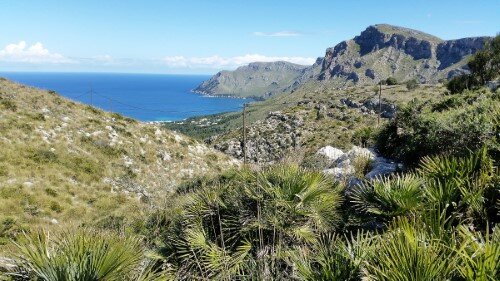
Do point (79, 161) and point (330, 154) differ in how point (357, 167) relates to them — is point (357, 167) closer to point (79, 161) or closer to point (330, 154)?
point (330, 154)

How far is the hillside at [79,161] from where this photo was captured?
1581cm

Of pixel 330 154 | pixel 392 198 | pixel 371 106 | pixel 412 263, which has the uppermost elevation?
pixel 412 263

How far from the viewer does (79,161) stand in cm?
2075

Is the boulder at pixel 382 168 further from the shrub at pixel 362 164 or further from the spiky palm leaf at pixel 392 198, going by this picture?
the spiky palm leaf at pixel 392 198

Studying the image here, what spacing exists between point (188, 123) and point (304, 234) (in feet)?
570

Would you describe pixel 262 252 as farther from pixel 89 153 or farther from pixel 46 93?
pixel 46 93

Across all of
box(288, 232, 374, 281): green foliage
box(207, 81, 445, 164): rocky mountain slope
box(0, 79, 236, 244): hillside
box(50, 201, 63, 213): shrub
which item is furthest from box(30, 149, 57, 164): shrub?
box(207, 81, 445, 164): rocky mountain slope

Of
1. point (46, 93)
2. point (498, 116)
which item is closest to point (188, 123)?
point (46, 93)

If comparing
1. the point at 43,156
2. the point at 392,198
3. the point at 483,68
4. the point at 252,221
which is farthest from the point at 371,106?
the point at 252,221

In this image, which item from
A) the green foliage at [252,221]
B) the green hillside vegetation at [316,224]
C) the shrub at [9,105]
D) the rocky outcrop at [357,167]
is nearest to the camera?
the green hillside vegetation at [316,224]

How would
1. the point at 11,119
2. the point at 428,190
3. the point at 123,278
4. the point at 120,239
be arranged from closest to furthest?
the point at 123,278 → the point at 120,239 → the point at 428,190 → the point at 11,119

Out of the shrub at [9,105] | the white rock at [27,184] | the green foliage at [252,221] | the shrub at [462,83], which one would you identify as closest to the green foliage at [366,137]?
the green foliage at [252,221]

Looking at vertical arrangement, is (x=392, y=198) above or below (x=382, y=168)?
above

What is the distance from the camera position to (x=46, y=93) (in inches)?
1105
